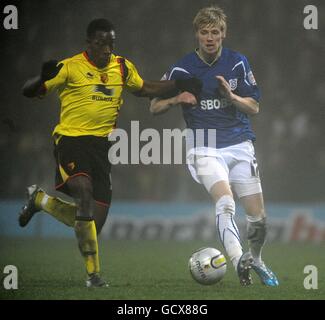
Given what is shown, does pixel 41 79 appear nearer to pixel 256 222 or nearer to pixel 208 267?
pixel 208 267

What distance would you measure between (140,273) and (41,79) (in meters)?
2.59

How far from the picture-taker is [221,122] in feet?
26.0

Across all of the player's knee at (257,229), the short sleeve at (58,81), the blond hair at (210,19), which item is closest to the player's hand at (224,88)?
the blond hair at (210,19)

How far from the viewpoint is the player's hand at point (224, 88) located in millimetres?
7516

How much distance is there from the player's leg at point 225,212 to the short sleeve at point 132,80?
3.39 ft

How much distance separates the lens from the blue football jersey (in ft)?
25.9

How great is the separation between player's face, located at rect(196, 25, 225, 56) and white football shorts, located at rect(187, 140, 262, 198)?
89cm

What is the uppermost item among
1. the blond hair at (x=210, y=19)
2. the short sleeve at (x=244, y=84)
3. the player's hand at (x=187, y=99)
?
the blond hair at (x=210, y=19)

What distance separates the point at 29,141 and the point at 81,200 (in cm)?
749

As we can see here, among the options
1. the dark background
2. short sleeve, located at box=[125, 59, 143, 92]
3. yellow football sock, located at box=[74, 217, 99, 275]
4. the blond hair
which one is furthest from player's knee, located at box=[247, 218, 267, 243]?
the dark background

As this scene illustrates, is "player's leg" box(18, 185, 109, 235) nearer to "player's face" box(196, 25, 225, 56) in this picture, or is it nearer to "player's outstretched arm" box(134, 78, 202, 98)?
"player's outstretched arm" box(134, 78, 202, 98)

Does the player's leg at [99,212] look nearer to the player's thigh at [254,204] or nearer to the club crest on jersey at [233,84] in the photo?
the player's thigh at [254,204]
